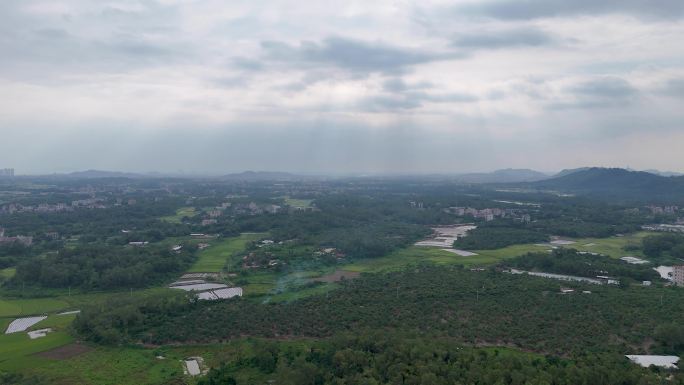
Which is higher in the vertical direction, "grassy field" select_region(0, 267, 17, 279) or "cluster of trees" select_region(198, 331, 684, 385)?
"cluster of trees" select_region(198, 331, 684, 385)

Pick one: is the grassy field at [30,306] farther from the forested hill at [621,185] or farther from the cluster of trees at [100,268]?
the forested hill at [621,185]

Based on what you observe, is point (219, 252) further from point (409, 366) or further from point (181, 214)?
point (409, 366)

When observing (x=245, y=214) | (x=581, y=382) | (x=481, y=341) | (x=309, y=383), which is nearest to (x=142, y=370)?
(x=309, y=383)

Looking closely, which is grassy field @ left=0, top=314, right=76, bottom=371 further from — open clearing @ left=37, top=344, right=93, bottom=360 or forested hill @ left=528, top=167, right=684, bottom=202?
forested hill @ left=528, top=167, right=684, bottom=202

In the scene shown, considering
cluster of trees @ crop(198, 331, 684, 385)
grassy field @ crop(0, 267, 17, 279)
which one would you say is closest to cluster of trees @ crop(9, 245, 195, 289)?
grassy field @ crop(0, 267, 17, 279)

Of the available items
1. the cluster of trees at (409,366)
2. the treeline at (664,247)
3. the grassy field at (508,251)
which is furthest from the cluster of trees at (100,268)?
the treeline at (664,247)

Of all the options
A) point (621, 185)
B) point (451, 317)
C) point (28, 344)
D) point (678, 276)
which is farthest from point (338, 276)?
point (621, 185)
